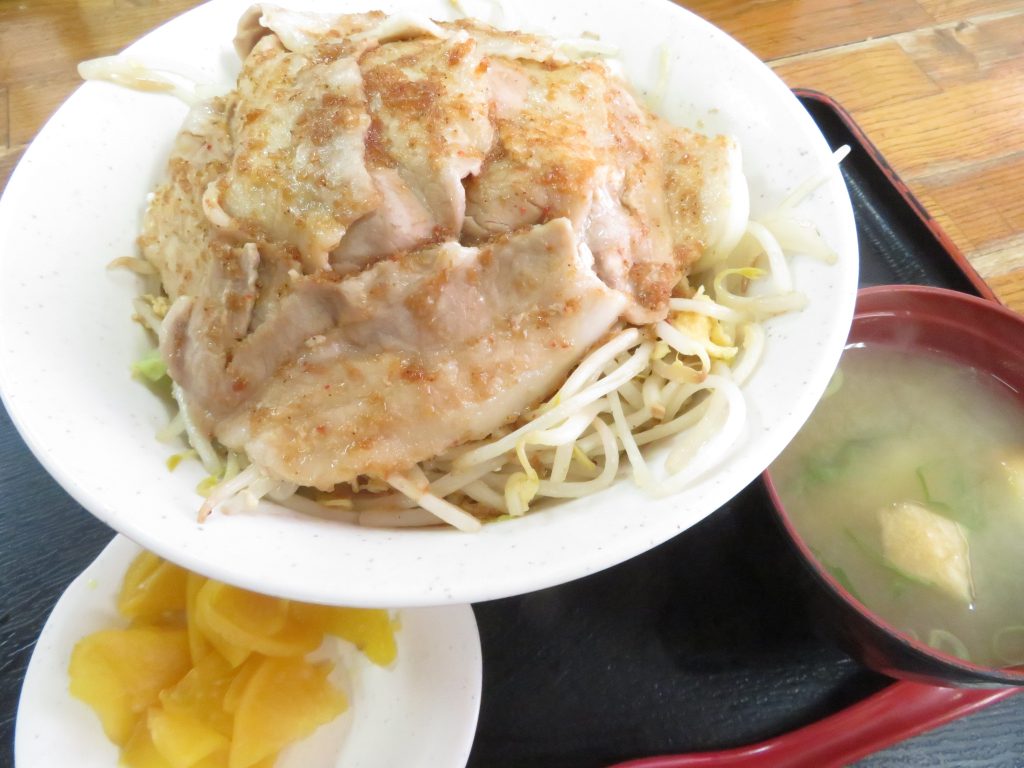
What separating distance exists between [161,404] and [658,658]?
54.5 inches

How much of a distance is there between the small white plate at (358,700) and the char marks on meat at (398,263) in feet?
1.75

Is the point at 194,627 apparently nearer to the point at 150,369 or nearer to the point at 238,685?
the point at 238,685

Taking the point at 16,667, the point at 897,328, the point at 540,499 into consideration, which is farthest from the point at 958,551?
the point at 16,667

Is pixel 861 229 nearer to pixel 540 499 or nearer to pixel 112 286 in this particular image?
pixel 540 499

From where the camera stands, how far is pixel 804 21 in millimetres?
3357

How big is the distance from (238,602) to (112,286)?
2.85 feet

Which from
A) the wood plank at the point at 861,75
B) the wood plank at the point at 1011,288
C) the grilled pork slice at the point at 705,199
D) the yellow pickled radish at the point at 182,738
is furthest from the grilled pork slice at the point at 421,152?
the wood plank at the point at 861,75

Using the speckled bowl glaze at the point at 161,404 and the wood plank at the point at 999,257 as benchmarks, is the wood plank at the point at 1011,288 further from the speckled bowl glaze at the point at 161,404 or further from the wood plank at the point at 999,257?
the speckled bowl glaze at the point at 161,404

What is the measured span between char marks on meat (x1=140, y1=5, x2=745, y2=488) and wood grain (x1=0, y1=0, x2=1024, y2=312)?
1.71 m

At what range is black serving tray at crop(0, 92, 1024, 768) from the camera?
171cm

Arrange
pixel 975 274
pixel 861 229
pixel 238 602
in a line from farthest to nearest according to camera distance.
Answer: pixel 861 229 → pixel 975 274 → pixel 238 602

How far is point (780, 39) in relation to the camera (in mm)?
3281

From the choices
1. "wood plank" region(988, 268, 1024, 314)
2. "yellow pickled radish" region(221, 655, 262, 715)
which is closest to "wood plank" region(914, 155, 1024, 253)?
"wood plank" region(988, 268, 1024, 314)

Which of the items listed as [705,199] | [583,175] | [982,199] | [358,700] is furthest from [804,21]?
[358,700]
